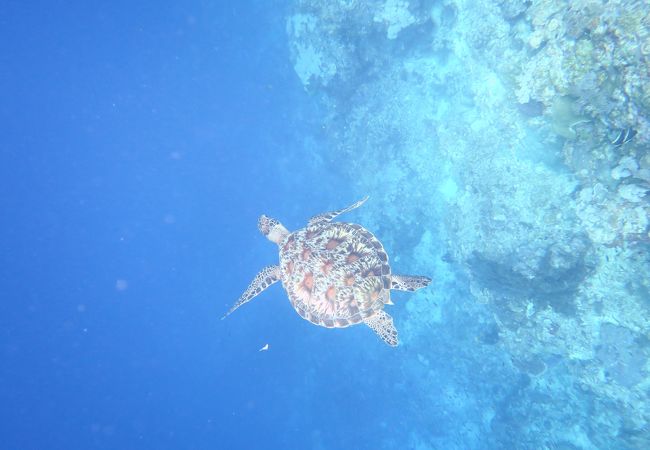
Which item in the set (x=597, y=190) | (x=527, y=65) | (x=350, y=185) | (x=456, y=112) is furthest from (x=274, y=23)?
(x=597, y=190)

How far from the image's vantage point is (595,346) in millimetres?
7863

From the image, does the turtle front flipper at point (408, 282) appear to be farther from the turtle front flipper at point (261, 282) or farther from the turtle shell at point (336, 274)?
the turtle front flipper at point (261, 282)

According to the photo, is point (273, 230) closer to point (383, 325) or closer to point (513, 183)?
point (383, 325)

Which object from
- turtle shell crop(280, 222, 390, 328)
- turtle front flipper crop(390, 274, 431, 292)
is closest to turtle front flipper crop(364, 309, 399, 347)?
turtle shell crop(280, 222, 390, 328)

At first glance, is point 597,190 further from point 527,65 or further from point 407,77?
point 407,77

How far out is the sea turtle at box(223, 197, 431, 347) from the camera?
5.91 metres

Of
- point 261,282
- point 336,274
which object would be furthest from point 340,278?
point 261,282

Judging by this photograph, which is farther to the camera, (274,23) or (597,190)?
(274,23)

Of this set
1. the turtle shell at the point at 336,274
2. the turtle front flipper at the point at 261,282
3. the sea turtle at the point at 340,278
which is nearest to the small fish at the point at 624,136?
the sea turtle at the point at 340,278

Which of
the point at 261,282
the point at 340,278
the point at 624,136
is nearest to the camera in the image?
the point at 624,136

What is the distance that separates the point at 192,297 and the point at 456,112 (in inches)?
559

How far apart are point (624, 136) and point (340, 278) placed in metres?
5.67

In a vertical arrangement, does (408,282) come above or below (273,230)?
below

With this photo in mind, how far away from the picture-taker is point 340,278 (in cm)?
588
